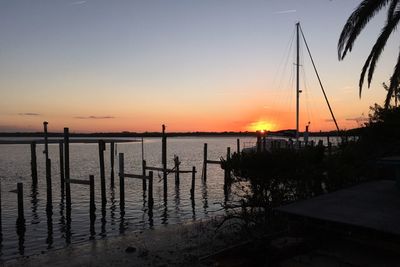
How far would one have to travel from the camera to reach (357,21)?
13867mm

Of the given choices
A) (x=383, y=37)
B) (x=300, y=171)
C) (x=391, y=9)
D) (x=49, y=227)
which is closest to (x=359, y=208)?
(x=300, y=171)

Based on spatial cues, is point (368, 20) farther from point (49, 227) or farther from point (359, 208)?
point (49, 227)

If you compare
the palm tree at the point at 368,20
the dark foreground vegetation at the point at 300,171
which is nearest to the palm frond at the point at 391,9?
the palm tree at the point at 368,20

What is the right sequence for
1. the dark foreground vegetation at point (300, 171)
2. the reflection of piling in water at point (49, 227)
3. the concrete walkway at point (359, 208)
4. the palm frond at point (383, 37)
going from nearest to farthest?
the concrete walkway at point (359, 208) → the dark foreground vegetation at point (300, 171) → the palm frond at point (383, 37) → the reflection of piling in water at point (49, 227)

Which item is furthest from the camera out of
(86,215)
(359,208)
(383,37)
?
(86,215)

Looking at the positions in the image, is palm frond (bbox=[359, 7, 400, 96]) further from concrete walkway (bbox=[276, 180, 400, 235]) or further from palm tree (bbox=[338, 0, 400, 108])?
concrete walkway (bbox=[276, 180, 400, 235])

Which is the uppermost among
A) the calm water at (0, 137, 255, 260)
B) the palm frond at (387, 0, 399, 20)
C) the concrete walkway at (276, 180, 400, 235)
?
the palm frond at (387, 0, 399, 20)

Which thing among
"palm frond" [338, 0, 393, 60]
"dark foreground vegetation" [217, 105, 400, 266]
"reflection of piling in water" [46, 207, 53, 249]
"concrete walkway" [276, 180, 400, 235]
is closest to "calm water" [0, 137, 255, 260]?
"reflection of piling in water" [46, 207, 53, 249]

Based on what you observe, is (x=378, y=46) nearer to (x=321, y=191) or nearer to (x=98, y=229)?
(x=321, y=191)

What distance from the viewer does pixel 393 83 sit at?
44.6 feet

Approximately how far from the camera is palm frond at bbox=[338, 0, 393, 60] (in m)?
13.3

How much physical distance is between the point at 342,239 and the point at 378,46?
6.91 metres

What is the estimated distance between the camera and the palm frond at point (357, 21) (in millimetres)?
13344

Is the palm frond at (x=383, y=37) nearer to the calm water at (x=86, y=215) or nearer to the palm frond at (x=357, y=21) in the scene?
the palm frond at (x=357, y=21)
